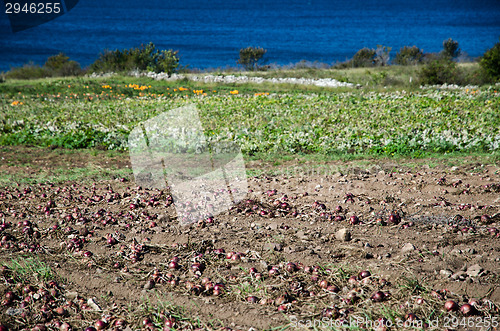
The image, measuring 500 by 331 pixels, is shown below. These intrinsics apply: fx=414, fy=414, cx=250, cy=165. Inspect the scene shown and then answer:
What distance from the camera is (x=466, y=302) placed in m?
2.87

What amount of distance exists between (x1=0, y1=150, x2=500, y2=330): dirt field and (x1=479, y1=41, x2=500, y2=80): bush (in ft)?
68.3

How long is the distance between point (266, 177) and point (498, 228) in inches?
128

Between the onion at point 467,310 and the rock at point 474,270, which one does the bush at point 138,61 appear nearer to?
the rock at point 474,270

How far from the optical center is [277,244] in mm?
3893

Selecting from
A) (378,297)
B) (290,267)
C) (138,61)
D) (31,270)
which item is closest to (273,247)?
(290,267)

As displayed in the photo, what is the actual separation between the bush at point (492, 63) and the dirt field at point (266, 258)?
20.8m

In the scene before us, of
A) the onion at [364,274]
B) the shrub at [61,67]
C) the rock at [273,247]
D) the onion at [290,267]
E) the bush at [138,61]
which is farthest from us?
the shrub at [61,67]

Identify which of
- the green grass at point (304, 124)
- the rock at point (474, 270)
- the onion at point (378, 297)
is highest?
the green grass at point (304, 124)

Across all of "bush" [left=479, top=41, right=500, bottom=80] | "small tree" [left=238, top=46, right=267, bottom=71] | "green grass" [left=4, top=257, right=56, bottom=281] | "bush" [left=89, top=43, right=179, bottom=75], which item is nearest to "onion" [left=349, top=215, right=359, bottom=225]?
"green grass" [left=4, top=257, right=56, bottom=281]

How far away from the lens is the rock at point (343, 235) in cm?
394

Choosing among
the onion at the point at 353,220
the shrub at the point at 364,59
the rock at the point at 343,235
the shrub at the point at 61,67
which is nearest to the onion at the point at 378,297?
the rock at the point at 343,235

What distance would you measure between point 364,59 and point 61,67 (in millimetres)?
24762

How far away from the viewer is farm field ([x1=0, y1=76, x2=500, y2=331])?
297 centimetres

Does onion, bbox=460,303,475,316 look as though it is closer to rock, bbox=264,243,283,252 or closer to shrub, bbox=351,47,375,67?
rock, bbox=264,243,283,252
